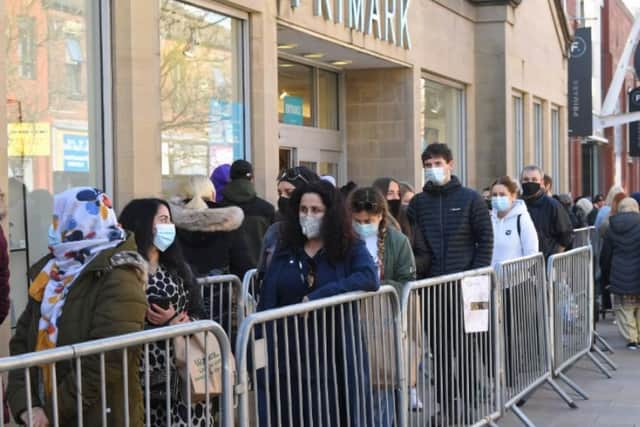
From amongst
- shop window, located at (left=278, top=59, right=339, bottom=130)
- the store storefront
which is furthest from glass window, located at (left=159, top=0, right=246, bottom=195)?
shop window, located at (left=278, top=59, right=339, bottom=130)

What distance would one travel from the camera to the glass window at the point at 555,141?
26664 millimetres

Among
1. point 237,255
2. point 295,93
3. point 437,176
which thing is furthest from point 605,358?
point 295,93

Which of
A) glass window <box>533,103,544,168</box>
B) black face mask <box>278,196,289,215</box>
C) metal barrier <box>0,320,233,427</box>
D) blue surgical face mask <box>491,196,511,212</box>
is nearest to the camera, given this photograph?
metal barrier <box>0,320,233,427</box>

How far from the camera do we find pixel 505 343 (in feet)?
26.2

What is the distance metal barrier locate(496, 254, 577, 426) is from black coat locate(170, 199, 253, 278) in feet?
6.19

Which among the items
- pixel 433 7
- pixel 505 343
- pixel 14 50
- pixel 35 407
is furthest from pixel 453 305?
pixel 433 7

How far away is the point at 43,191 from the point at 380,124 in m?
8.93

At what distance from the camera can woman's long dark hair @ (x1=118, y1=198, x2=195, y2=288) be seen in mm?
4875

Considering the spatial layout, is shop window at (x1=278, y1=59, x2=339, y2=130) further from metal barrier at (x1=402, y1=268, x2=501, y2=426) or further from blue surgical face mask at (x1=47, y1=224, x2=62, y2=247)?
blue surgical face mask at (x1=47, y1=224, x2=62, y2=247)

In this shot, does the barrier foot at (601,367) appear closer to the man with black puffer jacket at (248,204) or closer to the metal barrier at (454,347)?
the metal barrier at (454,347)

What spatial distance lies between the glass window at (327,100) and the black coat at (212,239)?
829 cm

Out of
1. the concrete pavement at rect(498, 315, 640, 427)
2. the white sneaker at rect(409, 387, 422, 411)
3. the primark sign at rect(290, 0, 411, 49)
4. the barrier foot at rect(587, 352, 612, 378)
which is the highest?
the primark sign at rect(290, 0, 411, 49)

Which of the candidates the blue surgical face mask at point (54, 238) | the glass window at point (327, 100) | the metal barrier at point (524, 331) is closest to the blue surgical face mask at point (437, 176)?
the metal barrier at point (524, 331)

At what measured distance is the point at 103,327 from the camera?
163 inches
